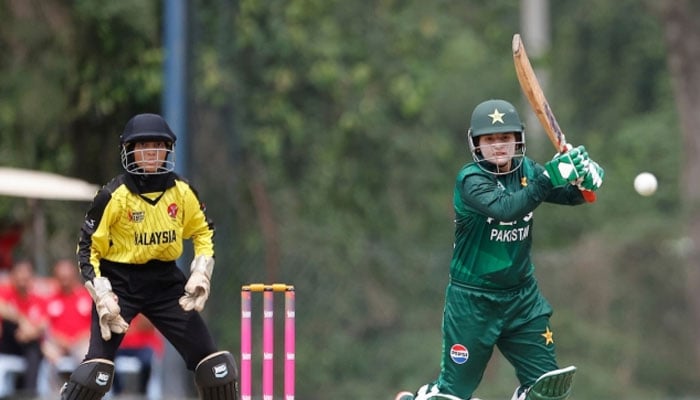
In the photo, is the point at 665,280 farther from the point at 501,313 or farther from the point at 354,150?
the point at 501,313

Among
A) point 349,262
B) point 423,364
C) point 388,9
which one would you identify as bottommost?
point 423,364

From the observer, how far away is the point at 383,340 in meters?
18.3

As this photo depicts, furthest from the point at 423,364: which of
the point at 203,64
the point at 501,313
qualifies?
the point at 501,313

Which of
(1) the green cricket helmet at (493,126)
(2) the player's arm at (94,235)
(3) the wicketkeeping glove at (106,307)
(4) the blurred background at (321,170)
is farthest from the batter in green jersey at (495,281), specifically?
(4) the blurred background at (321,170)

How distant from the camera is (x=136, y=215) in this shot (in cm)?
826

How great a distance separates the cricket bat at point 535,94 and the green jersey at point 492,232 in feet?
0.56

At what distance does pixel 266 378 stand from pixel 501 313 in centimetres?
128

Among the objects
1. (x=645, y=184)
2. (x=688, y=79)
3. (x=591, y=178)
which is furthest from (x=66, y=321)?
(x=688, y=79)

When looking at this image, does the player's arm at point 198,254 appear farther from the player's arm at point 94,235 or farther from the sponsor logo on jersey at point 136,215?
the player's arm at point 94,235

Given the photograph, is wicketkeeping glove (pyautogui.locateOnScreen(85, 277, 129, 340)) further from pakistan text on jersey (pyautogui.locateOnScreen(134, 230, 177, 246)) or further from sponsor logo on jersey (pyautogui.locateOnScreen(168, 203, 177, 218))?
sponsor logo on jersey (pyautogui.locateOnScreen(168, 203, 177, 218))

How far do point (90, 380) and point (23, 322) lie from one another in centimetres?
708

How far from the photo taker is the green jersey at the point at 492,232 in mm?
8047

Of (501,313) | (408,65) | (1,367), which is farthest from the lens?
(408,65)

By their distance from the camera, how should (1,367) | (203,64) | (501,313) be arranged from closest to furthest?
(501,313) < (1,367) < (203,64)
